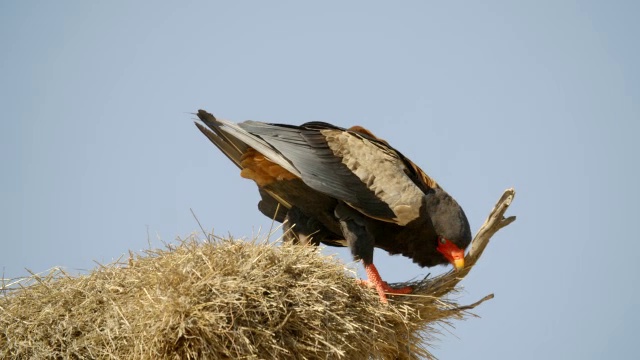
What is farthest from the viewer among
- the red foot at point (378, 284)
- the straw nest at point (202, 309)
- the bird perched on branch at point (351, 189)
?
the bird perched on branch at point (351, 189)

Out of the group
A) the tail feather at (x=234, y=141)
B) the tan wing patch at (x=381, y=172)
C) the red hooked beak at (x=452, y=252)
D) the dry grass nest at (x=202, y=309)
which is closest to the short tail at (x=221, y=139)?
the tail feather at (x=234, y=141)

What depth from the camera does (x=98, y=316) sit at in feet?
13.1

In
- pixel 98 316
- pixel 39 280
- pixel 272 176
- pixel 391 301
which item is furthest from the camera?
pixel 272 176

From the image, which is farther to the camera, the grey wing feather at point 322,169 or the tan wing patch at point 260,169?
the tan wing patch at point 260,169

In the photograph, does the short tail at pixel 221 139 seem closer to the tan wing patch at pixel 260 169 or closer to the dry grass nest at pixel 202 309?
the tan wing patch at pixel 260 169

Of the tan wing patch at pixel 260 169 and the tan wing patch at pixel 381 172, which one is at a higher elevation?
the tan wing patch at pixel 381 172

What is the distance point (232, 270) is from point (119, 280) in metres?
0.62

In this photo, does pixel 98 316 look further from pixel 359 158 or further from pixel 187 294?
pixel 359 158

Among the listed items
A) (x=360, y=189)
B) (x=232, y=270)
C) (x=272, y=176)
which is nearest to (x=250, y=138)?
(x=272, y=176)

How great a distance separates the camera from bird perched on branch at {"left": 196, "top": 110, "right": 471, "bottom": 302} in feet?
15.3

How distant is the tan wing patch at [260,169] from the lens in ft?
16.1

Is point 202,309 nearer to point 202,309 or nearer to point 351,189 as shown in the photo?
point 202,309

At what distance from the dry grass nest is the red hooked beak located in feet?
2.22

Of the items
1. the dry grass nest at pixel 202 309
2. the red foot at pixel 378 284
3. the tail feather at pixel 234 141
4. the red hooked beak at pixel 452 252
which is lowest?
the dry grass nest at pixel 202 309
